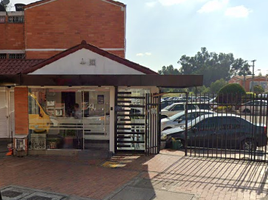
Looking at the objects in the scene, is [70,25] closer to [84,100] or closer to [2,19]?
[2,19]

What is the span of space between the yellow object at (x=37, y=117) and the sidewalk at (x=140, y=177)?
3.75 feet

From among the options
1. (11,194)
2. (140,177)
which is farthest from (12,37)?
(140,177)

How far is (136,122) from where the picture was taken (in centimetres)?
848

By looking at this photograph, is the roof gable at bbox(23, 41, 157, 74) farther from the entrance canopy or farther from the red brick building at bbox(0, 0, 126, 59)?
the red brick building at bbox(0, 0, 126, 59)

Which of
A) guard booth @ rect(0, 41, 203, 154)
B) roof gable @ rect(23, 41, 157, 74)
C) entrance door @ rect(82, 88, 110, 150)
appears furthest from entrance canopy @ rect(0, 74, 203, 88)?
entrance door @ rect(82, 88, 110, 150)

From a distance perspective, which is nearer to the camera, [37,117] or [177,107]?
[37,117]

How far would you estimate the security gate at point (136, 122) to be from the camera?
27.3 feet

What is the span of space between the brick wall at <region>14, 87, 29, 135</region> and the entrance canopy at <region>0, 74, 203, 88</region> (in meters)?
0.84

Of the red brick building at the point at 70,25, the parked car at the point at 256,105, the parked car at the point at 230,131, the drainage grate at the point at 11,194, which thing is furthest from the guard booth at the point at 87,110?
the red brick building at the point at 70,25

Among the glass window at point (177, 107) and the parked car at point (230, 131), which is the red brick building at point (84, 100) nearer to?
the parked car at point (230, 131)

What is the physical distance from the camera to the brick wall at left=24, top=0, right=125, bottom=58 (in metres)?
12.3

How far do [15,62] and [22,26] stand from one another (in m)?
3.96

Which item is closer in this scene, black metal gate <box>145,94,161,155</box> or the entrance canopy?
the entrance canopy

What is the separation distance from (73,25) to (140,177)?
9.26m
